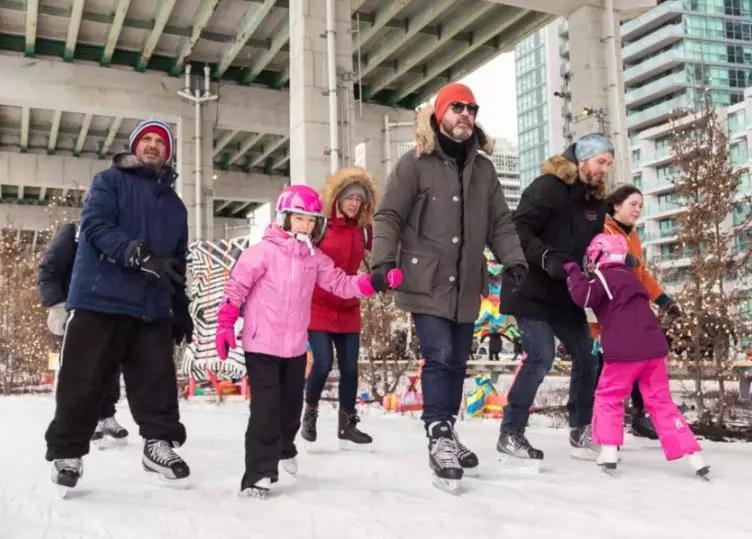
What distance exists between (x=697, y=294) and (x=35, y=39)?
16.2 metres

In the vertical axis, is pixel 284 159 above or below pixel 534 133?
below

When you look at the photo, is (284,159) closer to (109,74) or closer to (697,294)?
(109,74)

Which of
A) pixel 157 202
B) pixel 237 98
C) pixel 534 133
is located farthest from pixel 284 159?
pixel 534 133

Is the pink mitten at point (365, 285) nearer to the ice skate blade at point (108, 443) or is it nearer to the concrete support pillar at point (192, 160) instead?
the ice skate blade at point (108, 443)

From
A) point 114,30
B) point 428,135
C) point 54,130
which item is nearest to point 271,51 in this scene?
point 114,30

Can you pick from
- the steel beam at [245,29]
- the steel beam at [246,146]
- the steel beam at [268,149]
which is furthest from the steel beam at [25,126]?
the steel beam at [268,149]

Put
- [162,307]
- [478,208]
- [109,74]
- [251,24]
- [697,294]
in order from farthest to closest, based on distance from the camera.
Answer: [109,74], [251,24], [697,294], [478,208], [162,307]

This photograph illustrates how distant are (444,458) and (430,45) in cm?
1607

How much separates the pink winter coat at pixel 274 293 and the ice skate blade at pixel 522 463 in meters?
1.32

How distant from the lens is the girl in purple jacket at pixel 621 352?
380cm

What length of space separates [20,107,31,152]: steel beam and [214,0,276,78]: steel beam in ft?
21.0

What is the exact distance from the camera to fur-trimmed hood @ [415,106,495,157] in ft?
12.6

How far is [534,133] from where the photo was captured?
114 metres

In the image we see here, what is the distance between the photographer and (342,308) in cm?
484
